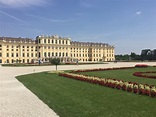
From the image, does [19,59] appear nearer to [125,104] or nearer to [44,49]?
[44,49]

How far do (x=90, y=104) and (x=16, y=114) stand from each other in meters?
2.62

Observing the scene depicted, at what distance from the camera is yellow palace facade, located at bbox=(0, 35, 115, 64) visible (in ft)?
293

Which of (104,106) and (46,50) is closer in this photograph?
(104,106)

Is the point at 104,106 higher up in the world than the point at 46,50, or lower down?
lower down

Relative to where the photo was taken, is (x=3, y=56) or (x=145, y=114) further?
(x=3, y=56)

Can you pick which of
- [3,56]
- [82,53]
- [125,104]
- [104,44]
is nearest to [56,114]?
[125,104]

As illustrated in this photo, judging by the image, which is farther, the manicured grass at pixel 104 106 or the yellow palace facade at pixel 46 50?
the yellow palace facade at pixel 46 50

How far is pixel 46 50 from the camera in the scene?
9688 centimetres

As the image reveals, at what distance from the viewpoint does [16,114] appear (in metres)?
6.68

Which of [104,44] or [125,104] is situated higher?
[104,44]

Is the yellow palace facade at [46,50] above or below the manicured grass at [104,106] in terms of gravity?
above

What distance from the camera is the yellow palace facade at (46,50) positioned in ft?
293

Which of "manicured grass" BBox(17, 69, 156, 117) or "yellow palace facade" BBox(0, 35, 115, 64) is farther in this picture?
"yellow palace facade" BBox(0, 35, 115, 64)

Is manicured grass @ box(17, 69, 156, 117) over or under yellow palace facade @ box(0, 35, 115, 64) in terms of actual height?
under
